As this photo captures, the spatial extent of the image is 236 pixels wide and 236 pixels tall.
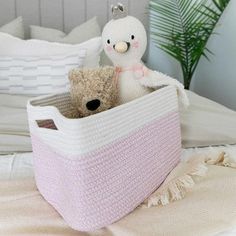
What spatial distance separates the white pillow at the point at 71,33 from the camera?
1.99m

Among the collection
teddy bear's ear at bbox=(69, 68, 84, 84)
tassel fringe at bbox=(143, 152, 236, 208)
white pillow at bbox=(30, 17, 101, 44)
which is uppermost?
teddy bear's ear at bbox=(69, 68, 84, 84)

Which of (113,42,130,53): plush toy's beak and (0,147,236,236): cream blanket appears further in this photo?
(113,42,130,53): plush toy's beak

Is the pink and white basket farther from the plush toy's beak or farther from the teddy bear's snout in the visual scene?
the plush toy's beak

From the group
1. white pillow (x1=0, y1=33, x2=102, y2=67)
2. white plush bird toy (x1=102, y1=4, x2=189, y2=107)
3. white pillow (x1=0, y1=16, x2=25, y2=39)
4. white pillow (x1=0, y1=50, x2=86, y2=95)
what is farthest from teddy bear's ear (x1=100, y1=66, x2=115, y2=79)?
white pillow (x1=0, y1=16, x2=25, y2=39)

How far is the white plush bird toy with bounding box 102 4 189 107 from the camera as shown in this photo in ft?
3.05

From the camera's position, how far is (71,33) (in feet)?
6.64

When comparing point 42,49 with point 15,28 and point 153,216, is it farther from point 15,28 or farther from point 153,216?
point 153,216

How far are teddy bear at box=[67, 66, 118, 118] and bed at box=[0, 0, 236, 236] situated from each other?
8.2 inches

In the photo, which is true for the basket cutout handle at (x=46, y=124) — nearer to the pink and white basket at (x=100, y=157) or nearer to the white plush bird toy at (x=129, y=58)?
the pink and white basket at (x=100, y=157)

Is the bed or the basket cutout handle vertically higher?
the basket cutout handle

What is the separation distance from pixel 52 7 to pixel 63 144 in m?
1.73

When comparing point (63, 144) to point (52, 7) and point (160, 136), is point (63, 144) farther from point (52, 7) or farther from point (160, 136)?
point (52, 7)

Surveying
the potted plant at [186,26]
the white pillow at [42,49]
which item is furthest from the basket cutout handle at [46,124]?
the potted plant at [186,26]

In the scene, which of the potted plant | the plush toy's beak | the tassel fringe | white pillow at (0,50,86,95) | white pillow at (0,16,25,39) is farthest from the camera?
the potted plant
